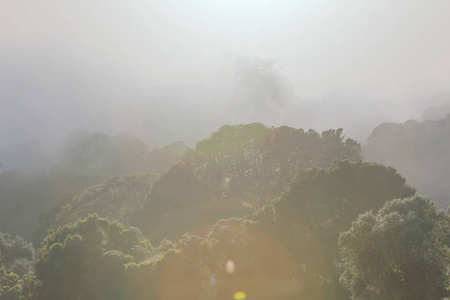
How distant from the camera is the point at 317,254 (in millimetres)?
24062

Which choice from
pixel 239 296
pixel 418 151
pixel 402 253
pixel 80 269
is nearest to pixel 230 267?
pixel 239 296

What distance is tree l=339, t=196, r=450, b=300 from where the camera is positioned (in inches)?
591

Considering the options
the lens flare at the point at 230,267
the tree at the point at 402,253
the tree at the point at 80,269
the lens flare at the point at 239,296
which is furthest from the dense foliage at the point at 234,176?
the tree at the point at 402,253

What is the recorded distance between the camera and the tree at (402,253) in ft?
49.3

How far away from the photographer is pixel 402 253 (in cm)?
1559

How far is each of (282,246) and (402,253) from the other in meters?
10.5

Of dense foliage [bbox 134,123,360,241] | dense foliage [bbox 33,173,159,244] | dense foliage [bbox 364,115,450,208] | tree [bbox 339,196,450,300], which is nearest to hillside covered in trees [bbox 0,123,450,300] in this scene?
tree [bbox 339,196,450,300]

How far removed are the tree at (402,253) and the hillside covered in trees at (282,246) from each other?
0.17ft

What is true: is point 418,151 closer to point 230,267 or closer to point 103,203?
point 230,267

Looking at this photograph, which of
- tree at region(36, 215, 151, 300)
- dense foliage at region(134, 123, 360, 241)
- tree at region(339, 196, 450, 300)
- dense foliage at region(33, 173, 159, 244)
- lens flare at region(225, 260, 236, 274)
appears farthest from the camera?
dense foliage at region(33, 173, 159, 244)

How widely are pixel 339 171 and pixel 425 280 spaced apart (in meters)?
11.8

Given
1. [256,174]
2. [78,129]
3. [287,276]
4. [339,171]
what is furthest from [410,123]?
[78,129]

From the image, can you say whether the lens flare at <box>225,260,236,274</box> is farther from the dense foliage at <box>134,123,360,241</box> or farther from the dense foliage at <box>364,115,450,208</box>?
the dense foliage at <box>364,115,450,208</box>

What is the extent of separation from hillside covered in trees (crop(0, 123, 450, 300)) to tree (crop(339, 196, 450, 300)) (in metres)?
0.05
